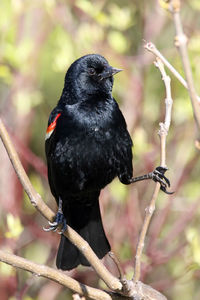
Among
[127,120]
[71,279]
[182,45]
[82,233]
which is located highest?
[127,120]

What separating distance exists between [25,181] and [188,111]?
6.68ft

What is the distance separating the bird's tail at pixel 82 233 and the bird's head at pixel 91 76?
2.16 feet

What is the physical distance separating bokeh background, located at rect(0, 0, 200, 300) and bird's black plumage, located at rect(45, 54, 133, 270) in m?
0.54

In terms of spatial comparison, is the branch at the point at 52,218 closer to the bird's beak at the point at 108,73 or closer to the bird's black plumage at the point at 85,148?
the bird's black plumage at the point at 85,148

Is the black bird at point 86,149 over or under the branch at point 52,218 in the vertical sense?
over

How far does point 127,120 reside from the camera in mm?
4258

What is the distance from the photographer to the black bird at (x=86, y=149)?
2.92 meters

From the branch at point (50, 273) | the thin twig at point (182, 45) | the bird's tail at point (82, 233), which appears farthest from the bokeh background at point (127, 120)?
the thin twig at point (182, 45)

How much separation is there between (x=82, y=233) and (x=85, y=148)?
64 cm

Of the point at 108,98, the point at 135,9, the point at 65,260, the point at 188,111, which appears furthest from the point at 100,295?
the point at 135,9

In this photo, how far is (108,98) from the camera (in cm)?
311

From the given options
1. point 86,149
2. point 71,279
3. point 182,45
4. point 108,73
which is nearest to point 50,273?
point 71,279

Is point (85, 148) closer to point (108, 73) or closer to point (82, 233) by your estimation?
point (108, 73)

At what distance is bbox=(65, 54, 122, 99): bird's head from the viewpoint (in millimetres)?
3139
